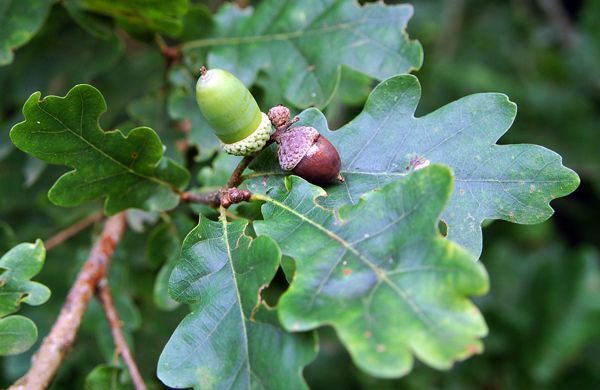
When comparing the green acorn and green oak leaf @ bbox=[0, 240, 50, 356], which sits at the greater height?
the green acorn

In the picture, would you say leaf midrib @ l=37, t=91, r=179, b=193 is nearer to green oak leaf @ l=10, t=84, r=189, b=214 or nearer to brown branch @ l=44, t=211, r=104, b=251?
green oak leaf @ l=10, t=84, r=189, b=214

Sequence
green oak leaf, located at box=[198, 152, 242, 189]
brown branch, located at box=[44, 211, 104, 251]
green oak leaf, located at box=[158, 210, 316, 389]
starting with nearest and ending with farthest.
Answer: green oak leaf, located at box=[158, 210, 316, 389]
green oak leaf, located at box=[198, 152, 242, 189]
brown branch, located at box=[44, 211, 104, 251]

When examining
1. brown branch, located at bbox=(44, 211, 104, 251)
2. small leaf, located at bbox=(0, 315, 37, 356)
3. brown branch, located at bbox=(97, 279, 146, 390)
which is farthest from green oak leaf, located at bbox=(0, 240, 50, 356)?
brown branch, located at bbox=(44, 211, 104, 251)

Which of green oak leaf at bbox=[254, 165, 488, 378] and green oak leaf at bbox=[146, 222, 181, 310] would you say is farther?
green oak leaf at bbox=[146, 222, 181, 310]

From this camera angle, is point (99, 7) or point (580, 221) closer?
point (99, 7)

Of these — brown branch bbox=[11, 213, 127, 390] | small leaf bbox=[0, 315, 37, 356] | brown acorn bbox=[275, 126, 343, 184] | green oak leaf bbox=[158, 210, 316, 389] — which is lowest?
brown branch bbox=[11, 213, 127, 390]

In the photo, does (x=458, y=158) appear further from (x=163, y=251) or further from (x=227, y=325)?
(x=163, y=251)

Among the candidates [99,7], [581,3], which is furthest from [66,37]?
[581,3]

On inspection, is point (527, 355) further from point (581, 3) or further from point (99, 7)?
point (581, 3)
